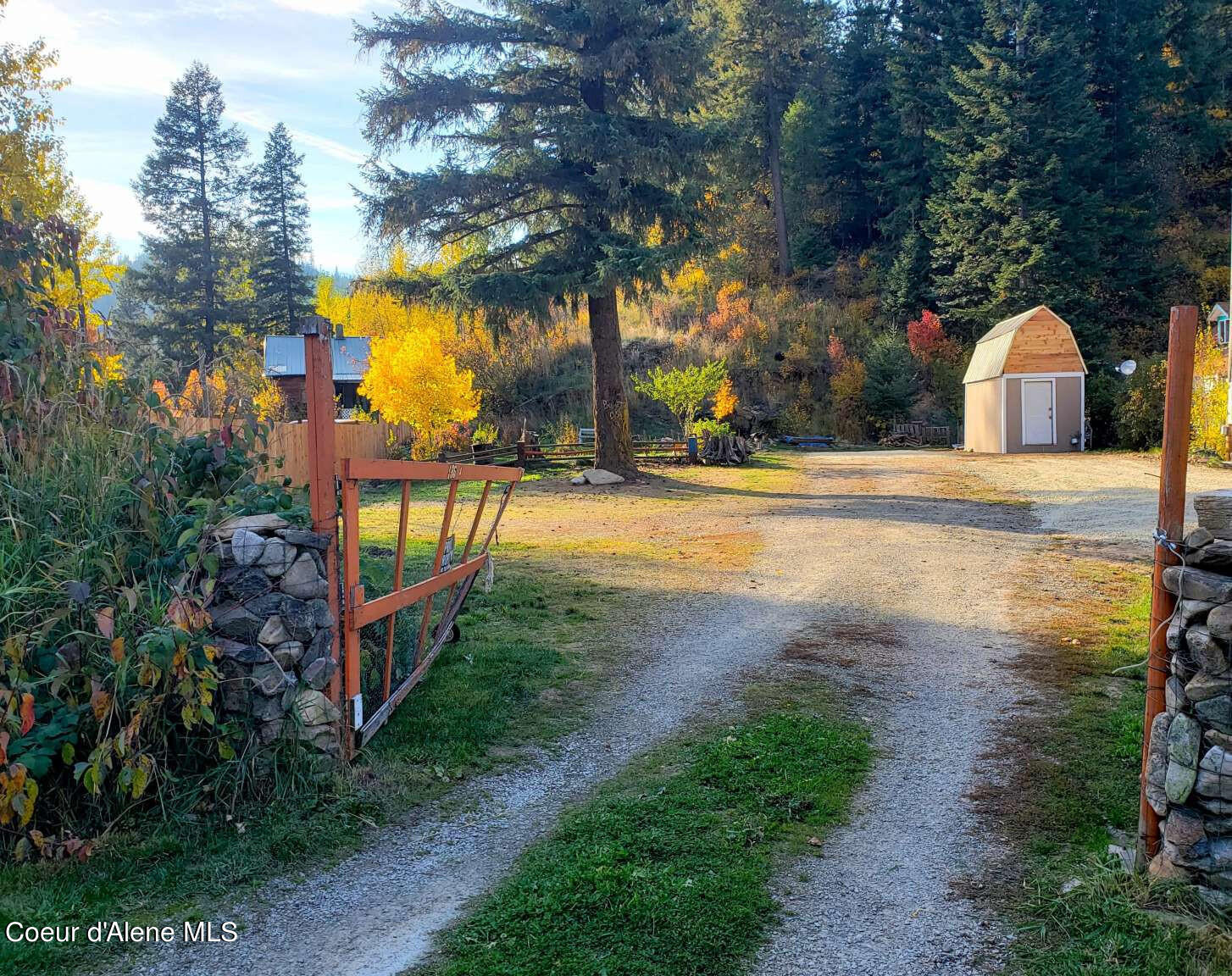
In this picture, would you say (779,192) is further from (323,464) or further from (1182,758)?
(1182,758)

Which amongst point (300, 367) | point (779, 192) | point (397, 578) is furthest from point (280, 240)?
point (397, 578)

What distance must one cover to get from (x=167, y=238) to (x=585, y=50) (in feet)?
105

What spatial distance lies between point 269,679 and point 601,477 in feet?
50.2

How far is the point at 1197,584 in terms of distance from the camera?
10.8 ft

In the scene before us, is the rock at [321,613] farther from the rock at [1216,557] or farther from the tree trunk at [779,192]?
the tree trunk at [779,192]

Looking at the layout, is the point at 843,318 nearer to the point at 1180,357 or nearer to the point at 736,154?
the point at 736,154

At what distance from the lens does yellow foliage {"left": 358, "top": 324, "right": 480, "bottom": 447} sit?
22141 millimetres

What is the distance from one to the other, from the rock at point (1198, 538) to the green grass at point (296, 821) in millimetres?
3600

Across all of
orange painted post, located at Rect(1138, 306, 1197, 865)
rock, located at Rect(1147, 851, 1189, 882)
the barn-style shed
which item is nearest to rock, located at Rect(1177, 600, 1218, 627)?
orange painted post, located at Rect(1138, 306, 1197, 865)

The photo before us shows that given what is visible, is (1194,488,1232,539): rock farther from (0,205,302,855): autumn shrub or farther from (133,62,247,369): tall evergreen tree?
(133,62,247,369): tall evergreen tree

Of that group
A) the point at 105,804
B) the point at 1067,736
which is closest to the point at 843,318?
the point at 1067,736

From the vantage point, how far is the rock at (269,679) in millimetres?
4059

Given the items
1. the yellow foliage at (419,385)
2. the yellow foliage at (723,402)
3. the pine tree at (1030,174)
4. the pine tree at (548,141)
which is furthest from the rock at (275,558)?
the pine tree at (1030,174)

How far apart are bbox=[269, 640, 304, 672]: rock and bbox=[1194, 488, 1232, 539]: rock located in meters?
3.92
